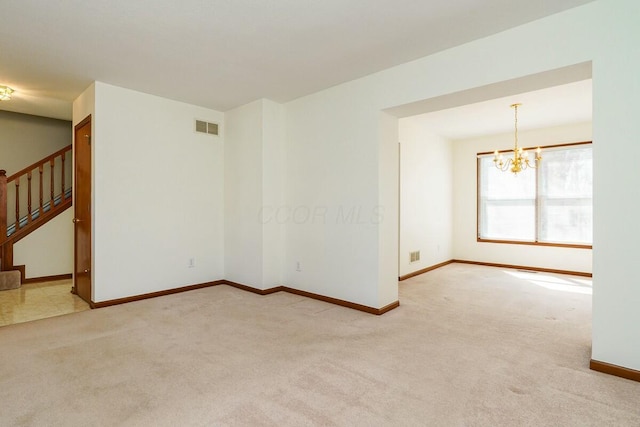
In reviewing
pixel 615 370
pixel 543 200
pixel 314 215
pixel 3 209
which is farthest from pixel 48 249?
pixel 543 200

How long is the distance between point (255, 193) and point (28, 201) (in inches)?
154

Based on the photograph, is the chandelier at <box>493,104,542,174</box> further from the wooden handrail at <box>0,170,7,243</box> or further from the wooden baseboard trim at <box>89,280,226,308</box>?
the wooden handrail at <box>0,170,7,243</box>

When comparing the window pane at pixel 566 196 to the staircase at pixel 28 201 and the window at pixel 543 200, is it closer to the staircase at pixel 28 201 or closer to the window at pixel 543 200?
the window at pixel 543 200

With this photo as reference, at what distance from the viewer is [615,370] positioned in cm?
230

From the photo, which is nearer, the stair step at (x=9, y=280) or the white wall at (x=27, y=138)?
the stair step at (x=9, y=280)

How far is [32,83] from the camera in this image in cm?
395

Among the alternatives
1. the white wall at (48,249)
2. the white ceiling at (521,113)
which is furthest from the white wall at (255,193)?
the white wall at (48,249)

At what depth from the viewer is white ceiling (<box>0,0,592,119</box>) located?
247 cm

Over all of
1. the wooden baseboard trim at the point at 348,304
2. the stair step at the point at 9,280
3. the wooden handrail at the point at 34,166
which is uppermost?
the wooden handrail at the point at 34,166

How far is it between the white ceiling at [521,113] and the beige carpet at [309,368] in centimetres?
270

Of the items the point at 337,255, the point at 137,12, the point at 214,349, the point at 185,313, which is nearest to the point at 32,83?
the point at 137,12

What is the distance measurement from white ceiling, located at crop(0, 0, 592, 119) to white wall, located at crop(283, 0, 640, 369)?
0.18m

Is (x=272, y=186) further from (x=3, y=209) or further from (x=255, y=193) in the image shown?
(x=3, y=209)

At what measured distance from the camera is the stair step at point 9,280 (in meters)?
4.75
